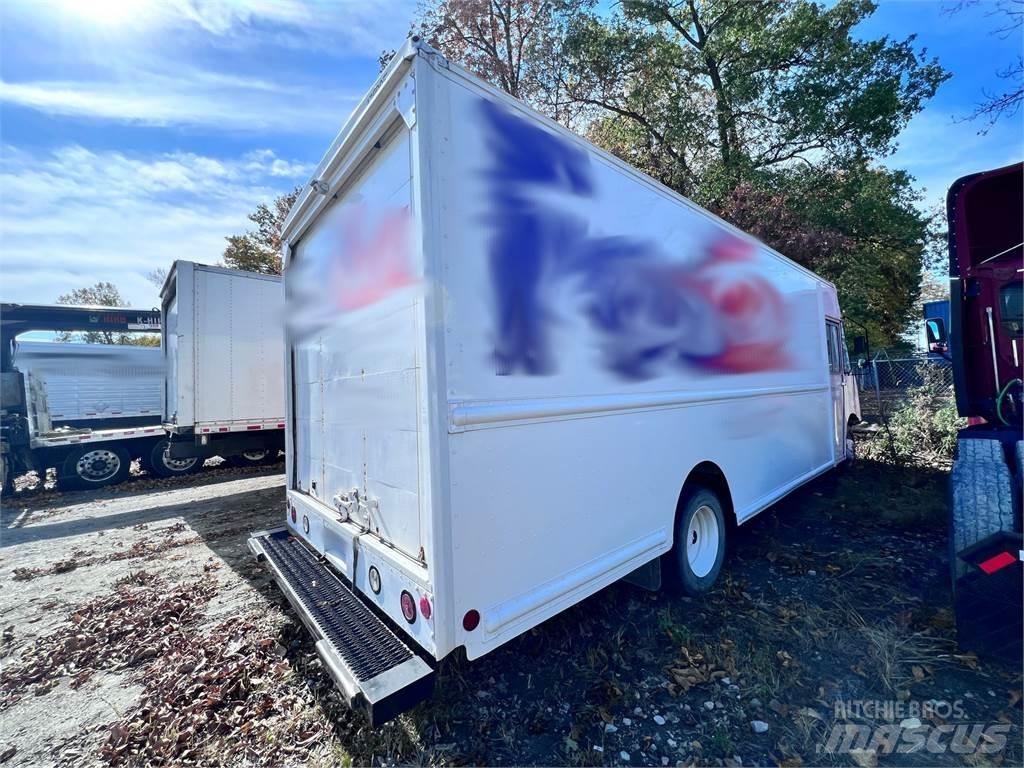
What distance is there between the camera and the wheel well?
143 inches

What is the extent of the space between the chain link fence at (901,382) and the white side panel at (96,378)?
646 inches

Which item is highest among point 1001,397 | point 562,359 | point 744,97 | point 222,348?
point 744,97

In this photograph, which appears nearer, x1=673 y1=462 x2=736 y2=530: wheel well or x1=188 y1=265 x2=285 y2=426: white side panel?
x1=673 y1=462 x2=736 y2=530: wheel well

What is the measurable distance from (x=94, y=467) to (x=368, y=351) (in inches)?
384

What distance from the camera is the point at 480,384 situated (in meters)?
2.21

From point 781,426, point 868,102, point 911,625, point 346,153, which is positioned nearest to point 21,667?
point 346,153

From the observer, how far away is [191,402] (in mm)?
8062

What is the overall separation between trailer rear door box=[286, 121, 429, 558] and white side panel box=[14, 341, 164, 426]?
10.5 m

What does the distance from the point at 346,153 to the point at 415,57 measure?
90 cm

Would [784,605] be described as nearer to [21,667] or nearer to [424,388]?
[424,388]

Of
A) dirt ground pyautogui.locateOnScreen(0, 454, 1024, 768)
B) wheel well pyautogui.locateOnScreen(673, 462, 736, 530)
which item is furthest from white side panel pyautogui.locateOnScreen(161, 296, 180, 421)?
wheel well pyautogui.locateOnScreen(673, 462, 736, 530)

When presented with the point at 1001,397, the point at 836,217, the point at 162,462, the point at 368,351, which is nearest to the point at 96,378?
the point at 162,462

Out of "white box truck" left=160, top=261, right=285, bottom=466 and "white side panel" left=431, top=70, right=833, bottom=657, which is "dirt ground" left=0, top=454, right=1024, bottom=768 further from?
"white box truck" left=160, top=261, right=285, bottom=466

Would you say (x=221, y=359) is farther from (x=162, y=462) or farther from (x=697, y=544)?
(x=697, y=544)
